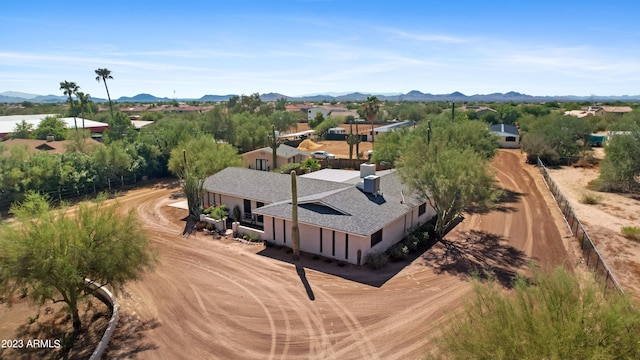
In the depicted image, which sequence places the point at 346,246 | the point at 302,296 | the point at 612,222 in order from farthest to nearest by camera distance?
the point at 612,222, the point at 346,246, the point at 302,296

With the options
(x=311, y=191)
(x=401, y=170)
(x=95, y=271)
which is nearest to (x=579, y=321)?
(x=95, y=271)

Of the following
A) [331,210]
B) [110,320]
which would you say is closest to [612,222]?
[331,210]

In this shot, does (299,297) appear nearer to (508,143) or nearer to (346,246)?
(346,246)

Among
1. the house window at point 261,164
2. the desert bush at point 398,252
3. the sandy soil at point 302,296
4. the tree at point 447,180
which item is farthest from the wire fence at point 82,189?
the tree at point 447,180

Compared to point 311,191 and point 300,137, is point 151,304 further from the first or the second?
point 300,137

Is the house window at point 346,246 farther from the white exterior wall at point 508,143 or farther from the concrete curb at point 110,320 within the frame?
the white exterior wall at point 508,143
